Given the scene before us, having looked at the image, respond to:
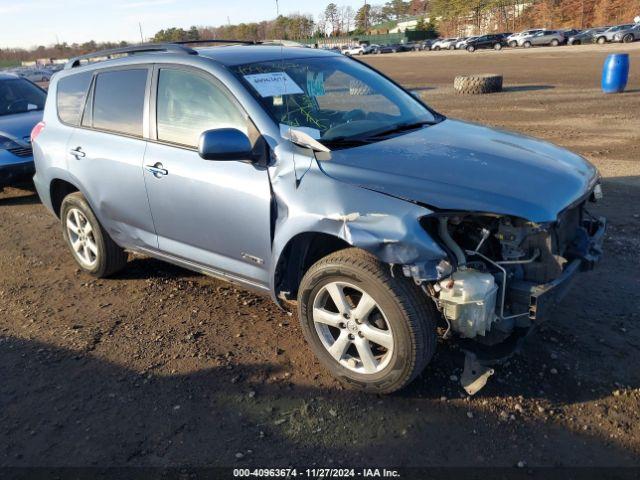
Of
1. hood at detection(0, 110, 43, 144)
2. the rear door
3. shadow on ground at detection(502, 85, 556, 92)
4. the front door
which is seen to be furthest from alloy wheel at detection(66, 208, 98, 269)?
shadow on ground at detection(502, 85, 556, 92)

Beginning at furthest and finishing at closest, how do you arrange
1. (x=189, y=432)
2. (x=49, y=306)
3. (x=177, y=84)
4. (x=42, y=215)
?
(x=42, y=215) → (x=49, y=306) → (x=177, y=84) → (x=189, y=432)

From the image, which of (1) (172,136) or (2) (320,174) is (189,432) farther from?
(1) (172,136)

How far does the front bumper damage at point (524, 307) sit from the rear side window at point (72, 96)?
376 centimetres

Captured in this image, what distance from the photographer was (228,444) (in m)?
2.96

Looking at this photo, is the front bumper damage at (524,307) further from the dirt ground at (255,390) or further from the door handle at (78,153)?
the door handle at (78,153)

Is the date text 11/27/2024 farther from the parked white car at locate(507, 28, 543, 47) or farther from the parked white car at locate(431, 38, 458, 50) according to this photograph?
the parked white car at locate(431, 38, 458, 50)

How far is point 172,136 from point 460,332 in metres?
2.37

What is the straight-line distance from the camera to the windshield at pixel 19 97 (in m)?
8.82

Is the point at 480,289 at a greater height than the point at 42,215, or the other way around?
the point at 480,289

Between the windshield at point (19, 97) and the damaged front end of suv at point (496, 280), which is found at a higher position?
the windshield at point (19, 97)

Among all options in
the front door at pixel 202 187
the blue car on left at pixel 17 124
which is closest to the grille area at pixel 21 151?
the blue car on left at pixel 17 124

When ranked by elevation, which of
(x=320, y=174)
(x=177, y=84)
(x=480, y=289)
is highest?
(x=177, y=84)

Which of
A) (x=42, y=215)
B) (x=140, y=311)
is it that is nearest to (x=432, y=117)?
(x=140, y=311)

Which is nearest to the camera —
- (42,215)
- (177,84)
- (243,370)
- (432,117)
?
(243,370)
